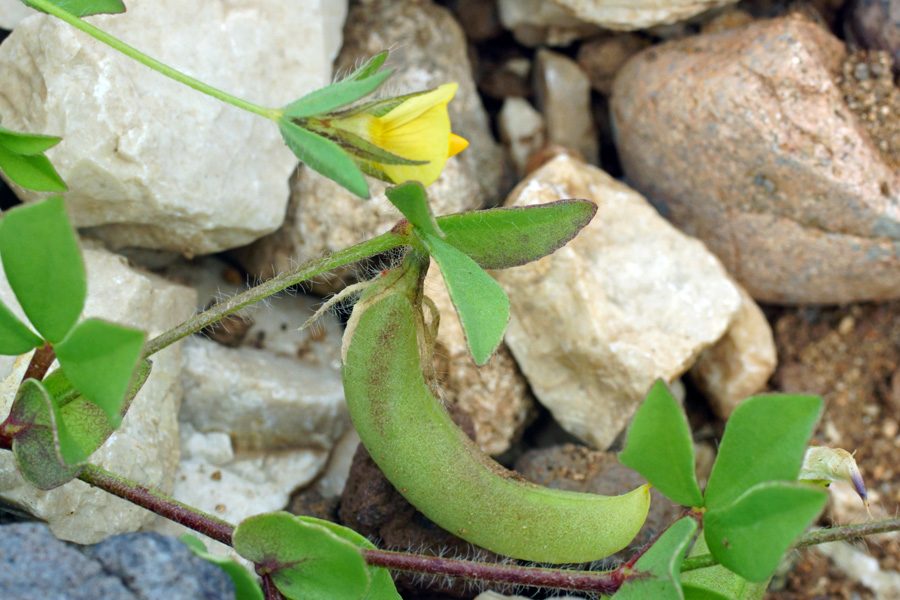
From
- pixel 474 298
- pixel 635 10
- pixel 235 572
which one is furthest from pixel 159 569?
pixel 635 10

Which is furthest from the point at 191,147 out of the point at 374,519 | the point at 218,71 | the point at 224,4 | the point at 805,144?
the point at 805,144

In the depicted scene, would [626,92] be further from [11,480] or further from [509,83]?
[11,480]

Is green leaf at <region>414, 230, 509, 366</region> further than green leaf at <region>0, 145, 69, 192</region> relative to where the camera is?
No

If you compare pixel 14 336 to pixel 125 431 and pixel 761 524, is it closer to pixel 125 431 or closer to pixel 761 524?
pixel 125 431

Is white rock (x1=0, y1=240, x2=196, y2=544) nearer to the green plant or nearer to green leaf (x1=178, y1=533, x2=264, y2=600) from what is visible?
the green plant

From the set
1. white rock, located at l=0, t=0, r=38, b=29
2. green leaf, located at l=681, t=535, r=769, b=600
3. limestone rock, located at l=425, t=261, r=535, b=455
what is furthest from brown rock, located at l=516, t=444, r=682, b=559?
white rock, located at l=0, t=0, r=38, b=29
